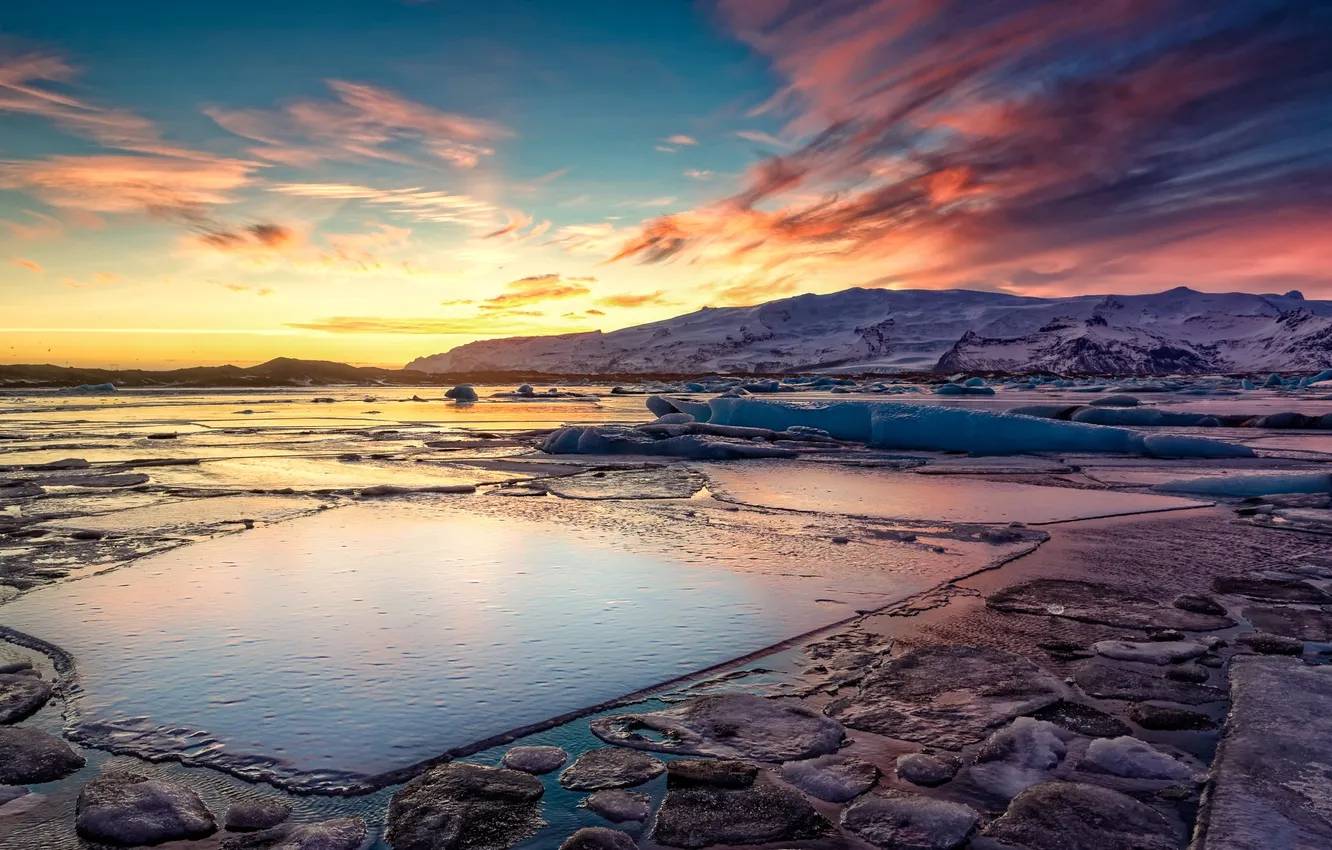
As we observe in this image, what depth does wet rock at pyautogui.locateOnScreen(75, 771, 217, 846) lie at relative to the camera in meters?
1.65

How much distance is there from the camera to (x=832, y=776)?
6.32 ft

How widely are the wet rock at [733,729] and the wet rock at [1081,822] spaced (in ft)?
1.59

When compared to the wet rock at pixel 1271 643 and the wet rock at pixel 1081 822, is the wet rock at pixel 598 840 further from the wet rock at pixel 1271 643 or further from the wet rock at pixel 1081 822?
the wet rock at pixel 1271 643

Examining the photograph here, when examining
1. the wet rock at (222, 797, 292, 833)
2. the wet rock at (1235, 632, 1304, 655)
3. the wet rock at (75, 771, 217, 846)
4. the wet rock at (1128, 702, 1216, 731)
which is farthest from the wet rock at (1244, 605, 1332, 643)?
the wet rock at (75, 771, 217, 846)

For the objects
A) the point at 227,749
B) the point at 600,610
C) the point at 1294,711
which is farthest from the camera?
the point at 600,610

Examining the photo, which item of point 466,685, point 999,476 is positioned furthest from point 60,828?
point 999,476

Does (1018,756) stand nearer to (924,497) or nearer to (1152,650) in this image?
(1152,650)

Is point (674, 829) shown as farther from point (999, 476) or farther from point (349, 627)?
point (999, 476)

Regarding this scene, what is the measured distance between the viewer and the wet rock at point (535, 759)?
197 cm

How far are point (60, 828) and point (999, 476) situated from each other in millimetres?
7699

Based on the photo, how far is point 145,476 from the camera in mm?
7473

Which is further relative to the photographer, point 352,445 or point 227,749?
point 352,445

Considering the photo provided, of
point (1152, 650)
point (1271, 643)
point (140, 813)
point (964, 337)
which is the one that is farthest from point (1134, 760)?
point (964, 337)

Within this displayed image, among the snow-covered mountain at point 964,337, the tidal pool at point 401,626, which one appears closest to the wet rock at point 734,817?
the tidal pool at point 401,626
